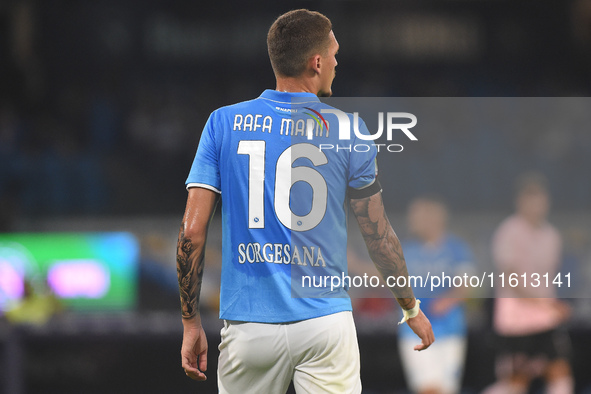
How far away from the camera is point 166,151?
34.7 feet

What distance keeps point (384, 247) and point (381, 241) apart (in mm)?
27

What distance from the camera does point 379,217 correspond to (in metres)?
2.91

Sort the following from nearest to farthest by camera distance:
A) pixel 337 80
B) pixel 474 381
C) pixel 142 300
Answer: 1. pixel 474 381
2. pixel 142 300
3. pixel 337 80

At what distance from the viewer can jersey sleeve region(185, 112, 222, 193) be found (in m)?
2.85

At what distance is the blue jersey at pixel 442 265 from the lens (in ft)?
17.3

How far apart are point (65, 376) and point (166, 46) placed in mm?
6142

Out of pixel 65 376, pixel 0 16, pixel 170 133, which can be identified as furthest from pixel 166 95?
pixel 65 376

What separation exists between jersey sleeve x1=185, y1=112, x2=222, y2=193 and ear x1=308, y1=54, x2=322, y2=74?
0.41 m

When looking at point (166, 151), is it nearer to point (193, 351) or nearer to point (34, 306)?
point (34, 306)

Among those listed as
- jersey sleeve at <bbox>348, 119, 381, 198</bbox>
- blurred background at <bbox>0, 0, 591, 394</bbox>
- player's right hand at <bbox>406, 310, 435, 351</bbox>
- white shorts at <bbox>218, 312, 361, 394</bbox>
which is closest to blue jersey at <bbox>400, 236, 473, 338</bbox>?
blurred background at <bbox>0, 0, 591, 394</bbox>

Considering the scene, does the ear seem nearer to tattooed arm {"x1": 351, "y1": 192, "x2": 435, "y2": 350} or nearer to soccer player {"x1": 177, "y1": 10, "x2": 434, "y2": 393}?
soccer player {"x1": 177, "y1": 10, "x2": 434, "y2": 393}

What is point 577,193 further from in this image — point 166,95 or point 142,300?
point 166,95

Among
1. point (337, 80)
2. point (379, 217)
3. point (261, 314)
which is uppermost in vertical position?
point (337, 80)

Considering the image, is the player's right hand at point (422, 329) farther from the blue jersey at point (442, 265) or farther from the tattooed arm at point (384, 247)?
the blue jersey at point (442, 265)
